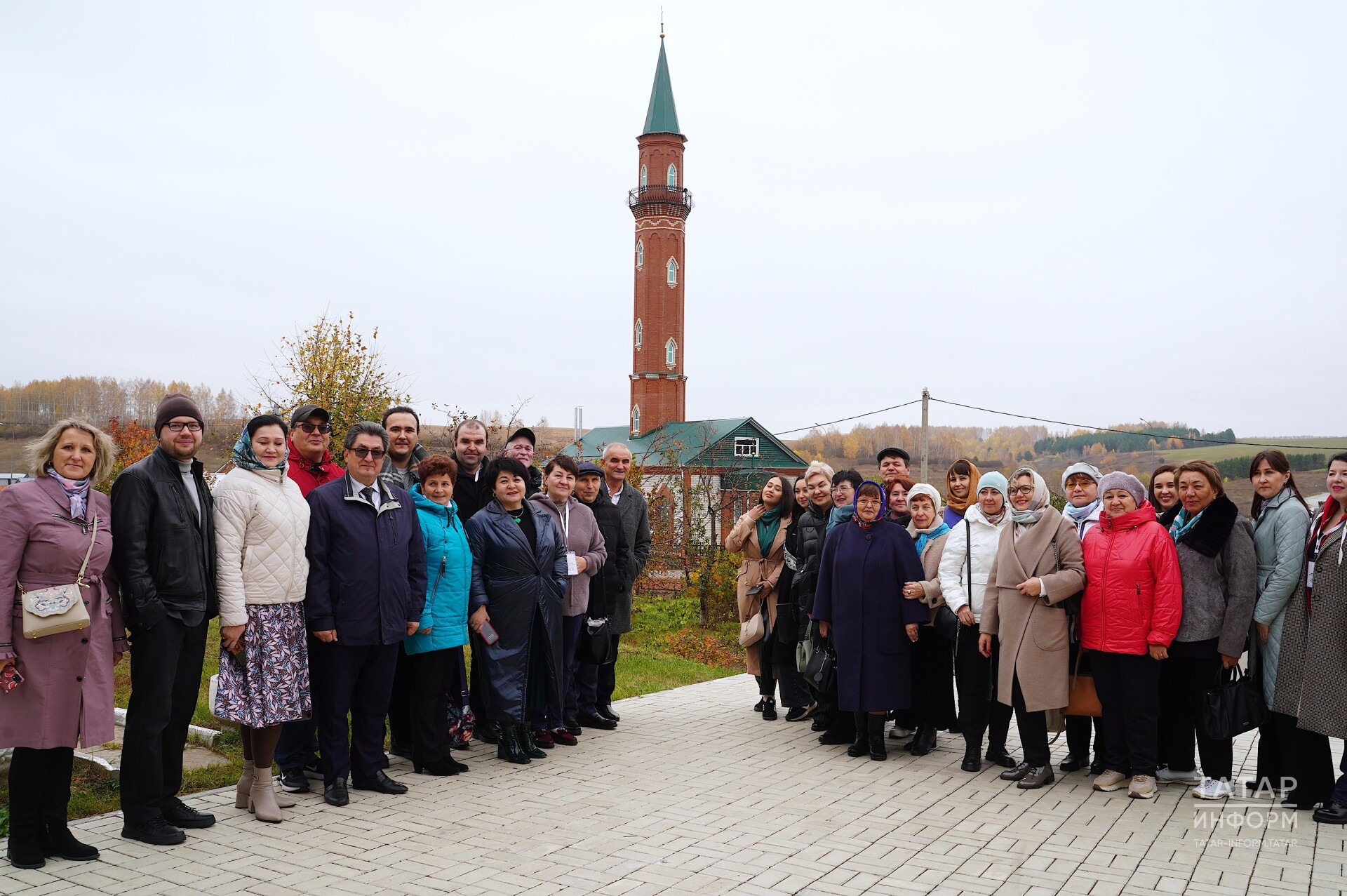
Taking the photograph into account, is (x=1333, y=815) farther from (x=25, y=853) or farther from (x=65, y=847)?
(x=25, y=853)

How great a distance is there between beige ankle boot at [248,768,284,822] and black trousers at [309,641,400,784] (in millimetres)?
385

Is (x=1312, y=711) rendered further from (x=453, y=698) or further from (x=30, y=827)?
(x=30, y=827)

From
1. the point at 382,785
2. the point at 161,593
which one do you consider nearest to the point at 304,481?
the point at 161,593

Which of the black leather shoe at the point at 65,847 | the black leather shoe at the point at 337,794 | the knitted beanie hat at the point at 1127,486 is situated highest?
the knitted beanie hat at the point at 1127,486

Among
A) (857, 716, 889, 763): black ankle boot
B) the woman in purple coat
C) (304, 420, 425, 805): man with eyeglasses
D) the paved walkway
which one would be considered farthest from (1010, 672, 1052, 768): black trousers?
the woman in purple coat

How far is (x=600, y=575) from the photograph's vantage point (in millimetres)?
7812

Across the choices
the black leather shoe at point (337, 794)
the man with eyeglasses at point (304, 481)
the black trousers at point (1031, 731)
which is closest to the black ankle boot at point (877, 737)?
the black trousers at point (1031, 731)

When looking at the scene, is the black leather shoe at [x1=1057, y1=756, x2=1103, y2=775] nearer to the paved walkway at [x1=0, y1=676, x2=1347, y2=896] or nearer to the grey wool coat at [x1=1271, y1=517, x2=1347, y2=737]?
the paved walkway at [x1=0, y1=676, x2=1347, y2=896]

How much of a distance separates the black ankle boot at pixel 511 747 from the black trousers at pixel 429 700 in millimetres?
498

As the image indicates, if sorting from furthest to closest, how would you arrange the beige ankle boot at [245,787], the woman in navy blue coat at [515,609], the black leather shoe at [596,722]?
the black leather shoe at [596,722] < the woman in navy blue coat at [515,609] < the beige ankle boot at [245,787]

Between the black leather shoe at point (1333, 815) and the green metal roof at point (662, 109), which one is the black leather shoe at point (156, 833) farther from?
the green metal roof at point (662, 109)

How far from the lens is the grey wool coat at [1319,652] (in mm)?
5551

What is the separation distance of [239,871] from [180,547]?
159 centimetres

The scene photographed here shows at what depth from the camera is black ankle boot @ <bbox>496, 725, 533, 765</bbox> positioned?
6.96 metres
